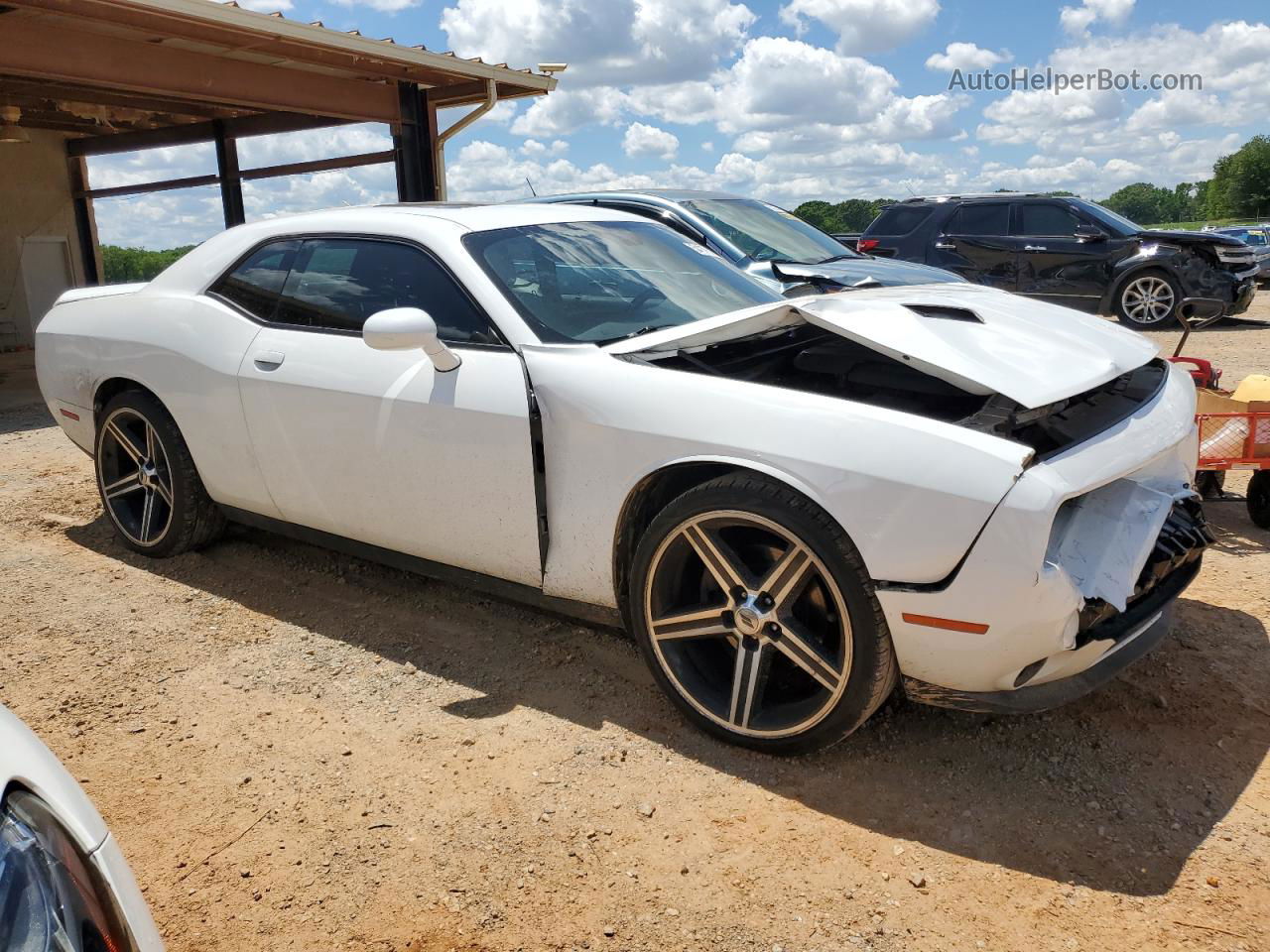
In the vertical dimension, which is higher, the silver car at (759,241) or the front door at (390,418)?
the silver car at (759,241)

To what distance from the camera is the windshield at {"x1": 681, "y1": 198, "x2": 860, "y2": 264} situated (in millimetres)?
7402

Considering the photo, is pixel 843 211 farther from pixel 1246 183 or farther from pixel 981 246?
pixel 1246 183

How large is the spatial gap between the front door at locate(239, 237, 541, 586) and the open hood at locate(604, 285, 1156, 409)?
1.65 ft

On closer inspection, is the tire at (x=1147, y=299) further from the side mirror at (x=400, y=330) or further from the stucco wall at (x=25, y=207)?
the stucco wall at (x=25, y=207)

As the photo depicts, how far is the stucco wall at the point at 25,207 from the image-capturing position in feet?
46.3

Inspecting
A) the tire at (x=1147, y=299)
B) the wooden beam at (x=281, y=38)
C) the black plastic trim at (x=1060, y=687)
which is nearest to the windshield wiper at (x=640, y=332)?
the black plastic trim at (x=1060, y=687)

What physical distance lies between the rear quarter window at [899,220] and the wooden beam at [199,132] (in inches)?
268

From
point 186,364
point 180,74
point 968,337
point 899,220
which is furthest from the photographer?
point 899,220

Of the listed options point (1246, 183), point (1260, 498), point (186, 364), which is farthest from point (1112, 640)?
point (1246, 183)

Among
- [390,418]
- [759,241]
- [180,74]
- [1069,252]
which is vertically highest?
[180,74]

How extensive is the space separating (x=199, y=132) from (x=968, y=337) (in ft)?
41.7

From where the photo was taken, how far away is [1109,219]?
42.3 ft

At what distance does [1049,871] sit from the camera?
93.8 inches

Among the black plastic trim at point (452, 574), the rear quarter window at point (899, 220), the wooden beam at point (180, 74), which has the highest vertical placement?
the wooden beam at point (180, 74)
